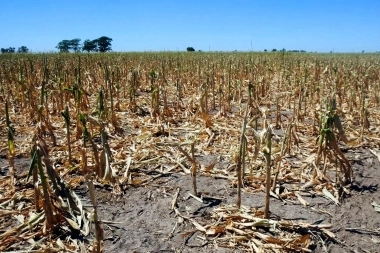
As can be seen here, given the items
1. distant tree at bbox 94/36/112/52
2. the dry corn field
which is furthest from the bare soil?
distant tree at bbox 94/36/112/52

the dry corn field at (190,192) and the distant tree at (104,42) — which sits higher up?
the distant tree at (104,42)

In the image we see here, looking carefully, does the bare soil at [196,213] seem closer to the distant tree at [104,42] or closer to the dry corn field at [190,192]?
the dry corn field at [190,192]

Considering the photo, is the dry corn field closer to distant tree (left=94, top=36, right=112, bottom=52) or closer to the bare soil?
the bare soil

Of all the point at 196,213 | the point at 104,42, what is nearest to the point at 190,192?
the point at 196,213

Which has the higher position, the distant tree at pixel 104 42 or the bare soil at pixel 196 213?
the distant tree at pixel 104 42

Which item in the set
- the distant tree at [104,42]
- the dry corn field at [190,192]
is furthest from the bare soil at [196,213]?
the distant tree at [104,42]

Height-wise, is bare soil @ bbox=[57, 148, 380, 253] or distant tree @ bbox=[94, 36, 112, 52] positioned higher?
distant tree @ bbox=[94, 36, 112, 52]

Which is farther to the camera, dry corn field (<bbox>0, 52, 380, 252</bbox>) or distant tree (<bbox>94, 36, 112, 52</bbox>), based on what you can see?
distant tree (<bbox>94, 36, 112, 52</bbox>)

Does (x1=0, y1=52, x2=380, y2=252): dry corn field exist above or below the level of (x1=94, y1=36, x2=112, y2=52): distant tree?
below

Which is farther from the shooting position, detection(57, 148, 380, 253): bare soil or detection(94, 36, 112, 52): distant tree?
detection(94, 36, 112, 52): distant tree

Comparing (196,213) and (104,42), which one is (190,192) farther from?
(104,42)

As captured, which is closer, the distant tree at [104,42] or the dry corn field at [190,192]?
A: the dry corn field at [190,192]

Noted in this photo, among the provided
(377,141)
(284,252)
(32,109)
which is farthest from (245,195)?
(32,109)

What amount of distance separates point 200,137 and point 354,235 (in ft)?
8.84
